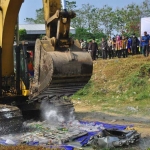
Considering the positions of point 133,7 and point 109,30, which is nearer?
point 133,7

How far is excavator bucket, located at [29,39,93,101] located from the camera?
8117mm

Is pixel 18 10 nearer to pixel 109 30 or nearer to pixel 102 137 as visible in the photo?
pixel 102 137

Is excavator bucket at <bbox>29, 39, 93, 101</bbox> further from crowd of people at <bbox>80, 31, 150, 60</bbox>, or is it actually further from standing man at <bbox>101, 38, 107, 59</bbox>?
standing man at <bbox>101, 38, 107, 59</bbox>

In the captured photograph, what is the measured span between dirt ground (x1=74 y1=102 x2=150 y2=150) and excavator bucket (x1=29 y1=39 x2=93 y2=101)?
73.1 inches

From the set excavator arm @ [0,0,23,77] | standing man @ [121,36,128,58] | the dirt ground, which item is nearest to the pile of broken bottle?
the dirt ground

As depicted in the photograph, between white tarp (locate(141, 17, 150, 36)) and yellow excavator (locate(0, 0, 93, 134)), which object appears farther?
white tarp (locate(141, 17, 150, 36))

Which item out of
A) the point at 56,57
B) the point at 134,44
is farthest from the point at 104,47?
the point at 56,57

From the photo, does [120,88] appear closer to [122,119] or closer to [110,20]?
[122,119]

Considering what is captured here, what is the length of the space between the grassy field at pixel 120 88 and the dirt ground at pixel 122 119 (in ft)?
1.58

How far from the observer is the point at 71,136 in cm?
873

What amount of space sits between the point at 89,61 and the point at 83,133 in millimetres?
1645

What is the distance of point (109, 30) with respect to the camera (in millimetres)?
50562

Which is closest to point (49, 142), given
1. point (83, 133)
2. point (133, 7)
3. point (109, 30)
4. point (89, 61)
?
point (83, 133)

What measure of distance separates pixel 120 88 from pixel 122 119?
5.45 metres
